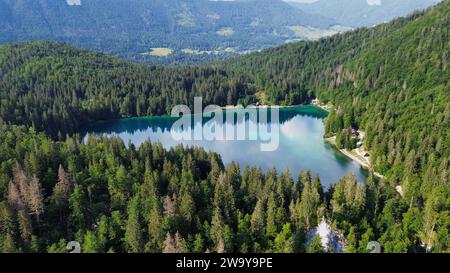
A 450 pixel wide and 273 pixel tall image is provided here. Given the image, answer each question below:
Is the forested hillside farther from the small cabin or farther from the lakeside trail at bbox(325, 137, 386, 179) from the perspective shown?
the lakeside trail at bbox(325, 137, 386, 179)

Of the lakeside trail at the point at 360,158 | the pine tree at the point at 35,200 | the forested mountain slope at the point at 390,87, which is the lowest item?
the lakeside trail at the point at 360,158

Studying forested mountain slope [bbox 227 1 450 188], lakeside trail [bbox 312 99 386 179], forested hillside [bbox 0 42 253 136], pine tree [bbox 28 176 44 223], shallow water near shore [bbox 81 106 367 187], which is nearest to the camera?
pine tree [bbox 28 176 44 223]

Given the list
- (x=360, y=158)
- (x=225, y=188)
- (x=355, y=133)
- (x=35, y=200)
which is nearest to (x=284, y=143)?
(x=355, y=133)

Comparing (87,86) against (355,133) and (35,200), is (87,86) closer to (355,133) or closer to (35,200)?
(355,133)

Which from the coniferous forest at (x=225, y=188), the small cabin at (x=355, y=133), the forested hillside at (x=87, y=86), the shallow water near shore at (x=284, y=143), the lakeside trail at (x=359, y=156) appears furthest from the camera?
the forested hillside at (x=87, y=86)

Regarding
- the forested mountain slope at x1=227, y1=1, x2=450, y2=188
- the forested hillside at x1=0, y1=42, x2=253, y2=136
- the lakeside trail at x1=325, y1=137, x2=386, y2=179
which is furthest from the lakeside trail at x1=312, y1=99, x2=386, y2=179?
the forested hillside at x1=0, y1=42, x2=253, y2=136

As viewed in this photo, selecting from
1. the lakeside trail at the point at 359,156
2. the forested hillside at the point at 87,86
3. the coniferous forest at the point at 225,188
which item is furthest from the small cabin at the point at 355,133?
the forested hillside at the point at 87,86

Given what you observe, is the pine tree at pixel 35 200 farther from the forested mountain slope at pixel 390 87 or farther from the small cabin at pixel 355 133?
the small cabin at pixel 355 133

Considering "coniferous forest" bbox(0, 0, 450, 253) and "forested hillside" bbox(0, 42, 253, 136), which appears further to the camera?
"forested hillside" bbox(0, 42, 253, 136)

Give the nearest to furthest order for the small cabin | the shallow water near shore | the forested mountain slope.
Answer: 1. the forested mountain slope
2. the shallow water near shore
3. the small cabin

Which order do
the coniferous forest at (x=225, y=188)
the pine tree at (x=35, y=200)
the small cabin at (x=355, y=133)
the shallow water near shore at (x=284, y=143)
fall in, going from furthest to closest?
the small cabin at (x=355, y=133)
the shallow water near shore at (x=284, y=143)
the pine tree at (x=35, y=200)
the coniferous forest at (x=225, y=188)

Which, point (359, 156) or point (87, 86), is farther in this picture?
point (87, 86)
